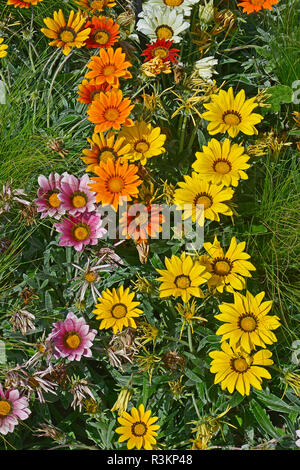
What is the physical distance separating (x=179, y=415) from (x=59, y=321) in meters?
0.43

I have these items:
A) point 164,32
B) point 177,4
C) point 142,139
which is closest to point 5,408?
point 142,139

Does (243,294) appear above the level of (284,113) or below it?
below

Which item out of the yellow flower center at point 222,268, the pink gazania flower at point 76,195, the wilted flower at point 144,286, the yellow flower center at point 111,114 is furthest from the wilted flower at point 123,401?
the yellow flower center at point 111,114

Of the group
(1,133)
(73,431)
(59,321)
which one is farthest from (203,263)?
(1,133)

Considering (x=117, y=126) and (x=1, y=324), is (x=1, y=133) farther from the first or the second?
(x=1, y=324)

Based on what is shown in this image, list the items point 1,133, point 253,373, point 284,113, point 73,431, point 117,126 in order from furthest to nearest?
point 284,113
point 1,133
point 73,431
point 117,126
point 253,373

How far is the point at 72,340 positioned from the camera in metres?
1.50

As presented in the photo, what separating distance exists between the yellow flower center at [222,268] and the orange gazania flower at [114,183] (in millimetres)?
280

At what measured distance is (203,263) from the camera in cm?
149

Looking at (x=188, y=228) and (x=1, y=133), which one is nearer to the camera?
(x=188, y=228)

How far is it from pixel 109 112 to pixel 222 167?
1.10ft

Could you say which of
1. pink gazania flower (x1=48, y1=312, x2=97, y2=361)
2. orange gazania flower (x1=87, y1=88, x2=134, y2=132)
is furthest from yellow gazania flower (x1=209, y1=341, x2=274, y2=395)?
orange gazania flower (x1=87, y1=88, x2=134, y2=132)

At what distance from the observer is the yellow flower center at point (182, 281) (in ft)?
4.74

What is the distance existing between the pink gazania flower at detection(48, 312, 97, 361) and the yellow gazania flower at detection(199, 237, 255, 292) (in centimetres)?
33
